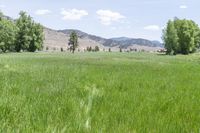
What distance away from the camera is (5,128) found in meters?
5.48

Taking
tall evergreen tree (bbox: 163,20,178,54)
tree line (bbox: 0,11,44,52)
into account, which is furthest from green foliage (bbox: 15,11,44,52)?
tall evergreen tree (bbox: 163,20,178,54)

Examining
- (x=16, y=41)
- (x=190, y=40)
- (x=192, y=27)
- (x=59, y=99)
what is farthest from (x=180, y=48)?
(x=59, y=99)

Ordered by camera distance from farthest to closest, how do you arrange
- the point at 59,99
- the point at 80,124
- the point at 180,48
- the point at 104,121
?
the point at 180,48, the point at 59,99, the point at 104,121, the point at 80,124

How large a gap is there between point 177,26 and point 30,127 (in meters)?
148

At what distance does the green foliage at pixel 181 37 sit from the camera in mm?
140375

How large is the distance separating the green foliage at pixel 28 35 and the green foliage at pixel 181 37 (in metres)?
42.0

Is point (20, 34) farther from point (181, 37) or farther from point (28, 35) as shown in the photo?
point (181, 37)

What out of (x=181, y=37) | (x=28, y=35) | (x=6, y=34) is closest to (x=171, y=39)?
(x=181, y=37)

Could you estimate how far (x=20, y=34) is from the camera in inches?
4879

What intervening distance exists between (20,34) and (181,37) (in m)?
54.6

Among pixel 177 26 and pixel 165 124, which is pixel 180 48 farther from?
pixel 165 124

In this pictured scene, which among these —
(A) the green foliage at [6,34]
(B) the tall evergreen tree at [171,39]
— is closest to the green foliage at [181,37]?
(B) the tall evergreen tree at [171,39]

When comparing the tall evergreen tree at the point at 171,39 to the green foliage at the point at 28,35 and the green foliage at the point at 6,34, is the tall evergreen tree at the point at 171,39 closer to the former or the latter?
the green foliage at the point at 28,35

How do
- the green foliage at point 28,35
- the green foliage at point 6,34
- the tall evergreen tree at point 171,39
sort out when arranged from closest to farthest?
the green foliage at point 6,34 → the green foliage at point 28,35 → the tall evergreen tree at point 171,39
